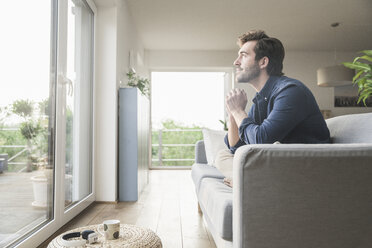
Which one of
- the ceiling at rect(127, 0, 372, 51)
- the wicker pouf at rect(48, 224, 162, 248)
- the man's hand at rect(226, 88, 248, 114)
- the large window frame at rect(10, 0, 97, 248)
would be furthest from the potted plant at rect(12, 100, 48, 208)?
the ceiling at rect(127, 0, 372, 51)

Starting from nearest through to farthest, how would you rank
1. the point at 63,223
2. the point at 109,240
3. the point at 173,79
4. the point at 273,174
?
1. the point at 273,174
2. the point at 109,240
3. the point at 63,223
4. the point at 173,79

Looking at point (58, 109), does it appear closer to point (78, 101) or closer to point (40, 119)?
point (40, 119)

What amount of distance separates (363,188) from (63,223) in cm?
199

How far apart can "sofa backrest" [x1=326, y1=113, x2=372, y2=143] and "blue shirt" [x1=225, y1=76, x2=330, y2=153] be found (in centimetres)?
7

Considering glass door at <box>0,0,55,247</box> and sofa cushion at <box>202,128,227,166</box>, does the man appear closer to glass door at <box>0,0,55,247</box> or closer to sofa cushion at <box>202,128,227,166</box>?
sofa cushion at <box>202,128,227,166</box>

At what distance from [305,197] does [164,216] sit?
1.78 meters

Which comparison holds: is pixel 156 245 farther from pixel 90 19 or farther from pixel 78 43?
pixel 90 19

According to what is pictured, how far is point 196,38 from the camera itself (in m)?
5.50

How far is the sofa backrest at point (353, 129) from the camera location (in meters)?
1.15

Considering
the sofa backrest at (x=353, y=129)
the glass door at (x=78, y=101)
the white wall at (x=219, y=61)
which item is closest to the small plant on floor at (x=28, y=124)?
the glass door at (x=78, y=101)

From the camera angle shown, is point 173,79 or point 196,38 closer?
point 196,38

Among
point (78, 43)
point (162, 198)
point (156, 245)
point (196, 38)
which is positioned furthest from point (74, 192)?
point (196, 38)

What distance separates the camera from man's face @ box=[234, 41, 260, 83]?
4.68 ft

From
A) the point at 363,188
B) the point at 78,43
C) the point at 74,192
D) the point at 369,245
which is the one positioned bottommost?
the point at 74,192
